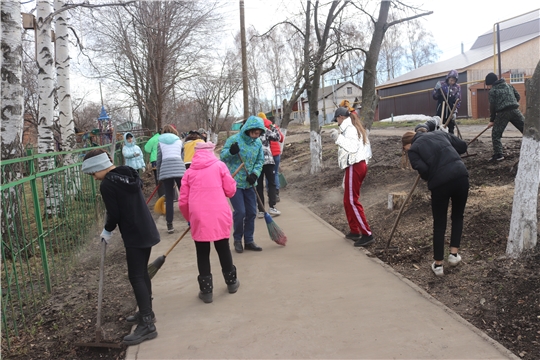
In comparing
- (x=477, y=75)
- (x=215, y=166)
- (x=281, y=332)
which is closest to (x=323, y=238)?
(x=215, y=166)

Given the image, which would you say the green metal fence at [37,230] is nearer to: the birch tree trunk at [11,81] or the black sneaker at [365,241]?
the birch tree trunk at [11,81]

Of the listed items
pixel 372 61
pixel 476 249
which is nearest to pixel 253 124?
pixel 476 249

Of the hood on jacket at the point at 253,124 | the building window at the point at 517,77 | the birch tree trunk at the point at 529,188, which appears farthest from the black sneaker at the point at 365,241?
the building window at the point at 517,77

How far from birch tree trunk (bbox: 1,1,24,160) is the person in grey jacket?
80.0 inches

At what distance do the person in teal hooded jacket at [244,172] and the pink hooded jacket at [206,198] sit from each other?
1.18 meters

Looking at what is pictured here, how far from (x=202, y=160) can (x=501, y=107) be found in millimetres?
5359

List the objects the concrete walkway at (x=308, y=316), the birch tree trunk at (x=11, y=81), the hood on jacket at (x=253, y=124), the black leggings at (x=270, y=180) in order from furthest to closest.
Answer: the black leggings at (x=270, y=180), the birch tree trunk at (x=11, y=81), the hood on jacket at (x=253, y=124), the concrete walkway at (x=308, y=316)

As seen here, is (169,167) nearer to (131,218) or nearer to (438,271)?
(131,218)

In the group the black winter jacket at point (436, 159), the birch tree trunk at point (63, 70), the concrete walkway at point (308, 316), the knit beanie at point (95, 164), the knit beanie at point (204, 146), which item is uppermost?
the birch tree trunk at point (63, 70)

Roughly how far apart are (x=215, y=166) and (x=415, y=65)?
57.8m

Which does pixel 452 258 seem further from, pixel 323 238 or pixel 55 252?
pixel 55 252

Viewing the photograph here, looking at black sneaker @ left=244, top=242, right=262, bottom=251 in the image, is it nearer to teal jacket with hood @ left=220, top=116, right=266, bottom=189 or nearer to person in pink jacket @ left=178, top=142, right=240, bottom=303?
teal jacket with hood @ left=220, top=116, right=266, bottom=189

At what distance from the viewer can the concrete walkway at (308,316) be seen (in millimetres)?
3213

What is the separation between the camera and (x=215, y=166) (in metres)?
4.42
